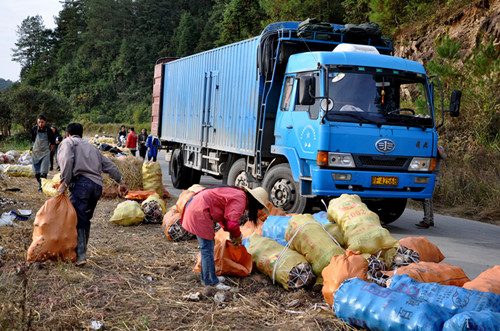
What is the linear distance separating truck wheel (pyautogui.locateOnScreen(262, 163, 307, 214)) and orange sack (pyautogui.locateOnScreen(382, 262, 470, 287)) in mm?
3578

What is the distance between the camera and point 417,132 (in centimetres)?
795

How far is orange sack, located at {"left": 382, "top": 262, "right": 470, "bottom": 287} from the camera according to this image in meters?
4.33

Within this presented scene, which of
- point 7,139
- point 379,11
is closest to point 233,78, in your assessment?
point 379,11

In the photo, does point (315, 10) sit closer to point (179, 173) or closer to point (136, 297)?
point (179, 173)

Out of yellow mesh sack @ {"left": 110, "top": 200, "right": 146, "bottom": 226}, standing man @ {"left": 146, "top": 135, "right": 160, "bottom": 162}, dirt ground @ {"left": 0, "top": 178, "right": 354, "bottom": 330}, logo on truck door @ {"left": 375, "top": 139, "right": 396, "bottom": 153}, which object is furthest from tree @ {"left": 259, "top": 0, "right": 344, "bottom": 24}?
dirt ground @ {"left": 0, "top": 178, "right": 354, "bottom": 330}

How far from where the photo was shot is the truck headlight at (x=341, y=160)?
7500mm

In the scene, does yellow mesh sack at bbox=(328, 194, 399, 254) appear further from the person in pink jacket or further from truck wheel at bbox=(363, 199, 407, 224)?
truck wheel at bbox=(363, 199, 407, 224)

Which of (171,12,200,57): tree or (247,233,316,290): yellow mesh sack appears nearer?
(247,233,316,290): yellow mesh sack

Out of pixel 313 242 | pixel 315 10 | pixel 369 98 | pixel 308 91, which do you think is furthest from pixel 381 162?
pixel 315 10

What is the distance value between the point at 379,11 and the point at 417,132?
15726mm

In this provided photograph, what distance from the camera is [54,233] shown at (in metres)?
5.39

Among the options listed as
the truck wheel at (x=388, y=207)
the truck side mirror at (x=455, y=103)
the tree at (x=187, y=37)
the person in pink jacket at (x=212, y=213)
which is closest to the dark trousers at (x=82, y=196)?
the person in pink jacket at (x=212, y=213)

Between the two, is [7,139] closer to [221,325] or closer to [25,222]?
[25,222]

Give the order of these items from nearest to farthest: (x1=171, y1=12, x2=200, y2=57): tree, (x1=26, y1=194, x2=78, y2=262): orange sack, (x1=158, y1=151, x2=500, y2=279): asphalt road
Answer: (x1=26, y1=194, x2=78, y2=262): orange sack
(x1=158, y1=151, x2=500, y2=279): asphalt road
(x1=171, y1=12, x2=200, y2=57): tree
